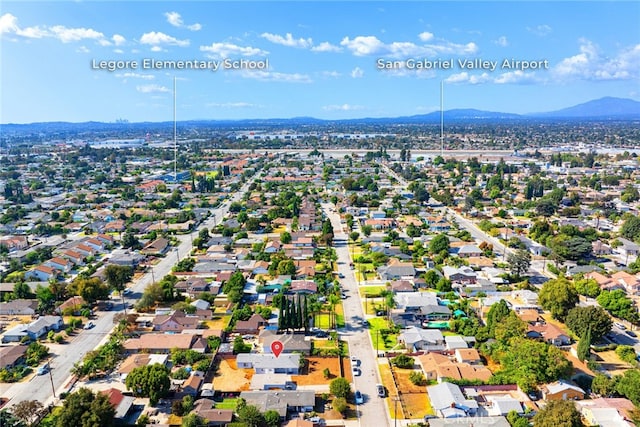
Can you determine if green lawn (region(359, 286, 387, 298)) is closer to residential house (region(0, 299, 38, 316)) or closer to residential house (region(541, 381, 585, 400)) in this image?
residential house (region(541, 381, 585, 400))

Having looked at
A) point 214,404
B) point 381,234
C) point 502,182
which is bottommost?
point 214,404

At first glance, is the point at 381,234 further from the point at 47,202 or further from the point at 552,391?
the point at 47,202

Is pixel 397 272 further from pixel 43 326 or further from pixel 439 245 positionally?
pixel 43 326

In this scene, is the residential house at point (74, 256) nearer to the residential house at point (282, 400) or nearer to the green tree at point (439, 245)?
the residential house at point (282, 400)

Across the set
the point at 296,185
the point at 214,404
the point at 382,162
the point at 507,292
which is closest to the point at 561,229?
the point at 507,292

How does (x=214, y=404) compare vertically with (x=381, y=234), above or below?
below

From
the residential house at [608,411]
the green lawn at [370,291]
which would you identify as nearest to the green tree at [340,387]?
the residential house at [608,411]

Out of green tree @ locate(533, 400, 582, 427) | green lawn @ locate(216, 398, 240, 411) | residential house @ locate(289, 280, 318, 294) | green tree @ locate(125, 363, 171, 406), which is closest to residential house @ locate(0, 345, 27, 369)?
green tree @ locate(125, 363, 171, 406)
